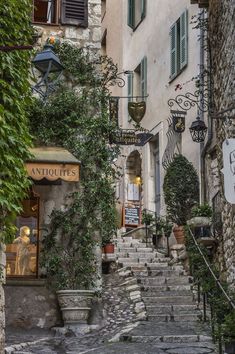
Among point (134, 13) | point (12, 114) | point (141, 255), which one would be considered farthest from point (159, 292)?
point (134, 13)

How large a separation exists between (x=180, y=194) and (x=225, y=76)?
5.51m

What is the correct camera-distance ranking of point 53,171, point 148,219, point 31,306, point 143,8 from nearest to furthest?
point 53,171
point 31,306
point 148,219
point 143,8

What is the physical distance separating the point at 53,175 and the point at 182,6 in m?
7.92

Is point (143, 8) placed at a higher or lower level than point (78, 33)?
higher

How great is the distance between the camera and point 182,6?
702 inches

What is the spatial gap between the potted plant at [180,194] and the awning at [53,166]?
4284mm

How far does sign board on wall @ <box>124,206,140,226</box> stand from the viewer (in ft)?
65.6

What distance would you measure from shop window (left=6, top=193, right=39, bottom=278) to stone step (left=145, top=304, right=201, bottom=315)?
2.10m

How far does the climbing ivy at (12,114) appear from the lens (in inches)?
297

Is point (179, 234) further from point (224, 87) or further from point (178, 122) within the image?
point (224, 87)

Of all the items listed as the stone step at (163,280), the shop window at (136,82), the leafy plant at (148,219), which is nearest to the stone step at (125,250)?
the leafy plant at (148,219)

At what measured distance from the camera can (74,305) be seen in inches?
470

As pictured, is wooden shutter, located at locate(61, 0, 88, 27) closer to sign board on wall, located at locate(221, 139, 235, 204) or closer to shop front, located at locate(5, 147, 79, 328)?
shop front, located at locate(5, 147, 79, 328)

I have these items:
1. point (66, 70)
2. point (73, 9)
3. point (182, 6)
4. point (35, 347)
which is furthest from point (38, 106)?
point (182, 6)
